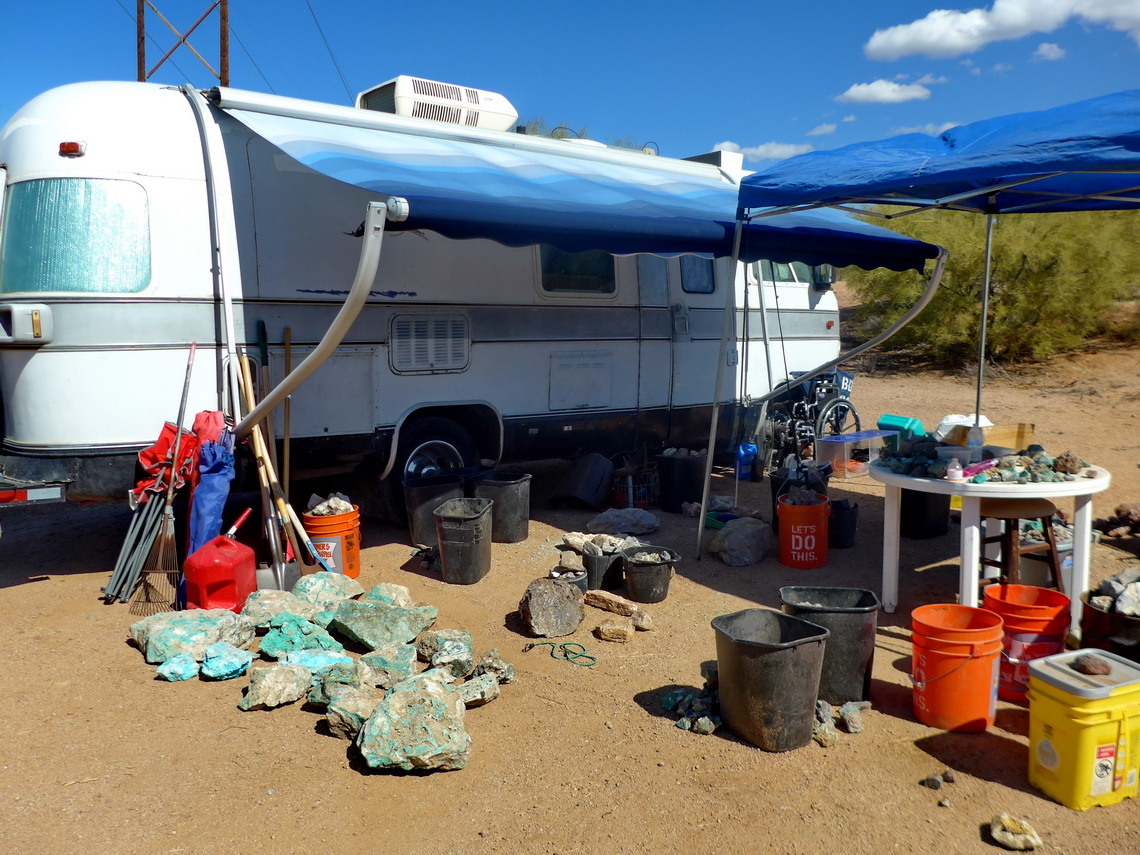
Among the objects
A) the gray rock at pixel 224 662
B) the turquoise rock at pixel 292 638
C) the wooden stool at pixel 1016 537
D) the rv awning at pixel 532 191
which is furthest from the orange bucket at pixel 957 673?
the gray rock at pixel 224 662

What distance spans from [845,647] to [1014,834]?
1.04 m

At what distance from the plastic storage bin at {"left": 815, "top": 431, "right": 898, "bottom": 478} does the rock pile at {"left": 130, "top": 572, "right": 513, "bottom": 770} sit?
16.2ft

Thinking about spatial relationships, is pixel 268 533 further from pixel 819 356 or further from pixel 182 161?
pixel 819 356

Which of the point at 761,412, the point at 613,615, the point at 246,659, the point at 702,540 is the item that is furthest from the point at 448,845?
the point at 761,412

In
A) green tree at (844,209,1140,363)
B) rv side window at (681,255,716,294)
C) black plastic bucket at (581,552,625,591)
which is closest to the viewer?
black plastic bucket at (581,552,625,591)

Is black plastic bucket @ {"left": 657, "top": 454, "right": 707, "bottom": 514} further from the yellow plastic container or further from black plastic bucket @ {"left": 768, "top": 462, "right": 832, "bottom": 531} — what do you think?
the yellow plastic container

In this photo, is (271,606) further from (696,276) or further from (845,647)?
(696,276)

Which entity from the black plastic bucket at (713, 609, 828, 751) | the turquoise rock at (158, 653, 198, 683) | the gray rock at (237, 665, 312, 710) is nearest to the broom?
the turquoise rock at (158, 653, 198, 683)

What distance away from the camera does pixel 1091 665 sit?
333 centimetres

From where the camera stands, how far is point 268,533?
18.0 feet

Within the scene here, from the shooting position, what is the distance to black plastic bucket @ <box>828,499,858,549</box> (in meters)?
6.50

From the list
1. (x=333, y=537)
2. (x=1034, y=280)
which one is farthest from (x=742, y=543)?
(x=1034, y=280)

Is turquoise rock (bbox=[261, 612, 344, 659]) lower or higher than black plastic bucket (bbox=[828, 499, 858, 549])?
lower

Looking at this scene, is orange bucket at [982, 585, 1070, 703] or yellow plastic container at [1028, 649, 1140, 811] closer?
yellow plastic container at [1028, 649, 1140, 811]
